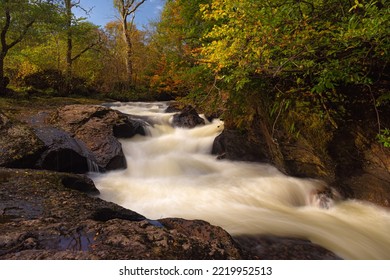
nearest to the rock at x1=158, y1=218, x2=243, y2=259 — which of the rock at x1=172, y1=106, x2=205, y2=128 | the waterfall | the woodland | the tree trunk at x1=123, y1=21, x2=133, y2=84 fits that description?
the woodland

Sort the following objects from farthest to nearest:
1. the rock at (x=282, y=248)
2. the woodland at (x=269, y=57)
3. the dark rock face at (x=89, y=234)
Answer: the rock at (x=282, y=248) < the woodland at (x=269, y=57) < the dark rock face at (x=89, y=234)

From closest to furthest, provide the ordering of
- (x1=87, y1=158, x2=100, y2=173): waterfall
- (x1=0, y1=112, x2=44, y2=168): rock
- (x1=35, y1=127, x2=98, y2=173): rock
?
(x1=0, y1=112, x2=44, y2=168): rock, (x1=35, y1=127, x2=98, y2=173): rock, (x1=87, y1=158, x2=100, y2=173): waterfall

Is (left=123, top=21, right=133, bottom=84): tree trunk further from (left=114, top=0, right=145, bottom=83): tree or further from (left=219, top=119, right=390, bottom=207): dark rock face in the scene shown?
(left=219, top=119, right=390, bottom=207): dark rock face

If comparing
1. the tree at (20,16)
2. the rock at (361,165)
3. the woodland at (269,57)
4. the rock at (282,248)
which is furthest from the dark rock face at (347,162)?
the tree at (20,16)

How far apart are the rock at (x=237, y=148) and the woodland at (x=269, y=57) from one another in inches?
17.8

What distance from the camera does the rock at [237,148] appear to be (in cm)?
755

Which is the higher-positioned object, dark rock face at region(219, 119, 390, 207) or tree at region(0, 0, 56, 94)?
tree at region(0, 0, 56, 94)

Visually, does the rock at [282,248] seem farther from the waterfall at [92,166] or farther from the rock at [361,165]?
the waterfall at [92,166]

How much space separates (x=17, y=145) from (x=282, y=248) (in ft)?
17.6

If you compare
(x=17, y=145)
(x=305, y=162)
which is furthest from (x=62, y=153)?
(x=305, y=162)

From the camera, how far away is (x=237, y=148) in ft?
25.9

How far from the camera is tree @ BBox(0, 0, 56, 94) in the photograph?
11099 millimetres

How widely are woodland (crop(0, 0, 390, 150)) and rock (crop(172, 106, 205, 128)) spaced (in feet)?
9.44
